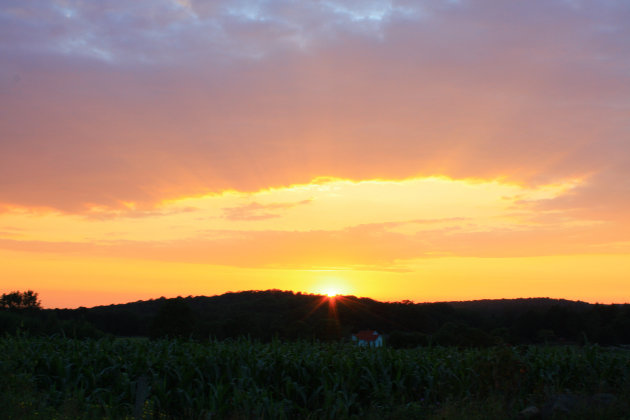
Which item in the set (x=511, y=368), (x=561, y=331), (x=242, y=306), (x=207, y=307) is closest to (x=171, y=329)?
(x=242, y=306)

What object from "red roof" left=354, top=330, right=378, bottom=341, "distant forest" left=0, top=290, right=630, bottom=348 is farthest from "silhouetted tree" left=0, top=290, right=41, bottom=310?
"red roof" left=354, top=330, right=378, bottom=341

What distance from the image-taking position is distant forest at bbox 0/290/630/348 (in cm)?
3256

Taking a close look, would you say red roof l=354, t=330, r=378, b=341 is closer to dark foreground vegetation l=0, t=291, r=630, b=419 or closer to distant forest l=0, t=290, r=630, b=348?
distant forest l=0, t=290, r=630, b=348

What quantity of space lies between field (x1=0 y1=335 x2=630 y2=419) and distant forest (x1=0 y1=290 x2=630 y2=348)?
13.3 m

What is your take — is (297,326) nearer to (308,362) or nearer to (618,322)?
(618,322)

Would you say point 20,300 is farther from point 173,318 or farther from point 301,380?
point 301,380

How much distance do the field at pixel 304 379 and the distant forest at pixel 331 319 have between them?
525 inches

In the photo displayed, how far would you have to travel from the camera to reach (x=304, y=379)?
11617mm

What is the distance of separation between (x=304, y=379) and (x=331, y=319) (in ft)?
111

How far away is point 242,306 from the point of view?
151ft

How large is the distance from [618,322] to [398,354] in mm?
26554

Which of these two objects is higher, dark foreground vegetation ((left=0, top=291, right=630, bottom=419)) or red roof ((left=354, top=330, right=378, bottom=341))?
dark foreground vegetation ((left=0, top=291, right=630, bottom=419))

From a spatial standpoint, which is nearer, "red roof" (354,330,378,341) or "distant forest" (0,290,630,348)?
"distant forest" (0,290,630,348)

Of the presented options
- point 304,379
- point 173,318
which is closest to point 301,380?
point 304,379
